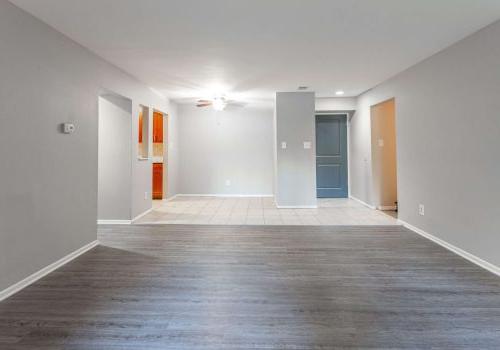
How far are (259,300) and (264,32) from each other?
A: 243cm

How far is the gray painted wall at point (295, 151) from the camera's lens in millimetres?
5812

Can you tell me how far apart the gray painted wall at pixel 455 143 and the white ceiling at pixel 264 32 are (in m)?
0.24

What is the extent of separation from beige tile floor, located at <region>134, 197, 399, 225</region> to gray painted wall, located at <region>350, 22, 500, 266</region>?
0.86 m

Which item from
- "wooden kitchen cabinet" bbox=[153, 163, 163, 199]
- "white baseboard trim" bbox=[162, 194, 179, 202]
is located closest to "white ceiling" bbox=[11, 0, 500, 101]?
"wooden kitchen cabinet" bbox=[153, 163, 163, 199]

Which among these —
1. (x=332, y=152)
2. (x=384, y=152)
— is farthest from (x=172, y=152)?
(x=384, y=152)

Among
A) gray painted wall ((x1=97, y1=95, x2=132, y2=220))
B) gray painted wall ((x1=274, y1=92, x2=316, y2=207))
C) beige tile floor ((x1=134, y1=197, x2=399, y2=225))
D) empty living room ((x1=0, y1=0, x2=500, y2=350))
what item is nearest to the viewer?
empty living room ((x1=0, y1=0, x2=500, y2=350))

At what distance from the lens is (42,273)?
8.68ft

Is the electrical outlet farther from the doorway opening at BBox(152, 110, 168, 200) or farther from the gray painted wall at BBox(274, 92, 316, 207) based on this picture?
the doorway opening at BBox(152, 110, 168, 200)

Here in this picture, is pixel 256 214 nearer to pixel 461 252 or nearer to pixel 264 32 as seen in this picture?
pixel 461 252

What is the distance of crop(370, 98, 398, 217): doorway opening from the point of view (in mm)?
5617

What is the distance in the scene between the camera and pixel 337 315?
6.49 feet

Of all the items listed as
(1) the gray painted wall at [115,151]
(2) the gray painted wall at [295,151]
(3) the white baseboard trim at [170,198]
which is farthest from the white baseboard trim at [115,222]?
(2) the gray painted wall at [295,151]

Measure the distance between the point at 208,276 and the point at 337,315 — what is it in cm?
116

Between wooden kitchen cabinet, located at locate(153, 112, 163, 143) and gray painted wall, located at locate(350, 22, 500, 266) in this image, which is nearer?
gray painted wall, located at locate(350, 22, 500, 266)
